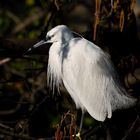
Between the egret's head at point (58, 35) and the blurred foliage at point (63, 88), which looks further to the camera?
the egret's head at point (58, 35)

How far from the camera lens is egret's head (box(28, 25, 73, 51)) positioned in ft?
9.45

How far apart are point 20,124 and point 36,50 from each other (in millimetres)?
464

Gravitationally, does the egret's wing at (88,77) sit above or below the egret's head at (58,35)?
below

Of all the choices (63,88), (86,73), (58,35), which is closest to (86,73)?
(86,73)

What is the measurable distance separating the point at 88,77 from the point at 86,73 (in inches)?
0.9

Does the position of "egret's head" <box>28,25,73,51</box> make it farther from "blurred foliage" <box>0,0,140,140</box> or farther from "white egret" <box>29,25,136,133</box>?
"blurred foliage" <box>0,0,140,140</box>

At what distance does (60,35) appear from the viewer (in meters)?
2.88

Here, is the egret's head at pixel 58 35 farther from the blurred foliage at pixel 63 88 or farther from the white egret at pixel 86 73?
the blurred foliage at pixel 63 88

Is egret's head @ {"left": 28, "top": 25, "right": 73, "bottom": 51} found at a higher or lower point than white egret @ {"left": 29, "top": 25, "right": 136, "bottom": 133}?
higher

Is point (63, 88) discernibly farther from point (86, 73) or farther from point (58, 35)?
point (58, 35)

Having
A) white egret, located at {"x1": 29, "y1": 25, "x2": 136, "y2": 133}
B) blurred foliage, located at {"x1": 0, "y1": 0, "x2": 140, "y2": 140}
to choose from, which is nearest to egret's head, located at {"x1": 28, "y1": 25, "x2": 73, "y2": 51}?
white egret, located at {"x1": 29, "y1": 25, "x2": 136, "y2": 133}

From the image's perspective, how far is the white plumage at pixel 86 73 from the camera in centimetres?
289

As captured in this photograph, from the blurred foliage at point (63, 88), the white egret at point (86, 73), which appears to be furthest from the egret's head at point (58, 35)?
the blurred foliage at point (63, 88)

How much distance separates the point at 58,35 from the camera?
2.90 meters
